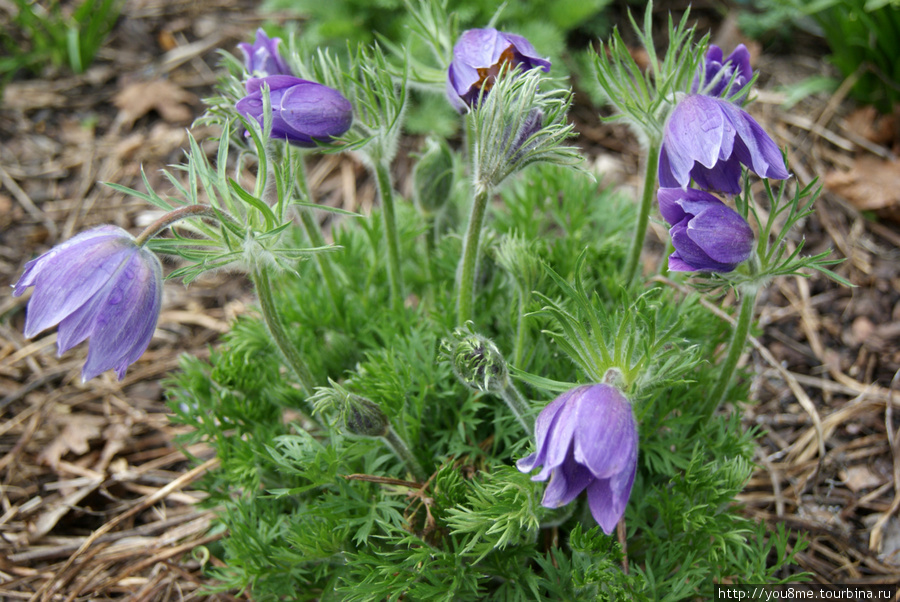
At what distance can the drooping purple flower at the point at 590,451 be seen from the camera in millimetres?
1480

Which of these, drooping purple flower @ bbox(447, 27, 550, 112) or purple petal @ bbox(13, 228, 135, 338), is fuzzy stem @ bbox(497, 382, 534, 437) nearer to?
drooping purple flower @ bbox(447, 27, 550, 112)

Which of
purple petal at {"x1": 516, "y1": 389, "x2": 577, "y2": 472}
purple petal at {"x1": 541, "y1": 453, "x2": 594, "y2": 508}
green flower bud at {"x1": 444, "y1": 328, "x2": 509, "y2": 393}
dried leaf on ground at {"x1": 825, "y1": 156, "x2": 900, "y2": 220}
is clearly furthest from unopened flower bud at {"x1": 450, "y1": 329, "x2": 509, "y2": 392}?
dried leaf on ground at {"x1": 825, "y1": 156, "x2": 900, "y2": 220}

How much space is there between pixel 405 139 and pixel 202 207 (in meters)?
2.98

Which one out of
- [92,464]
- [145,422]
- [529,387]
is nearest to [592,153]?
[529,387]

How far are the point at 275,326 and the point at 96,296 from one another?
0.47 m

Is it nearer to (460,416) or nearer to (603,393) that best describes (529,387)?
(460,416)

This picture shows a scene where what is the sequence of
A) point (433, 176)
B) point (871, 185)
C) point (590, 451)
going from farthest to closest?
point (871, 185), point (433, 176), point (590, 451)

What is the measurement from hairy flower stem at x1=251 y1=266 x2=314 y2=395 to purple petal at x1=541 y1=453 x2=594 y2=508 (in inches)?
33.9

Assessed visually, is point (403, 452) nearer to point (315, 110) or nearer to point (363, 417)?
point (363, 417)

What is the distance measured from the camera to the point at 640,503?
6.97 ft

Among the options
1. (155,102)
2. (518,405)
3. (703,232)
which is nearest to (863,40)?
(703,232)

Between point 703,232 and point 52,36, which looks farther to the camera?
point 52,36

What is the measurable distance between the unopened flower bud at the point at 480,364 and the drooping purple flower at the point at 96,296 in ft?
2.52

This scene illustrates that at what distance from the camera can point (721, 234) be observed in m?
1.70
